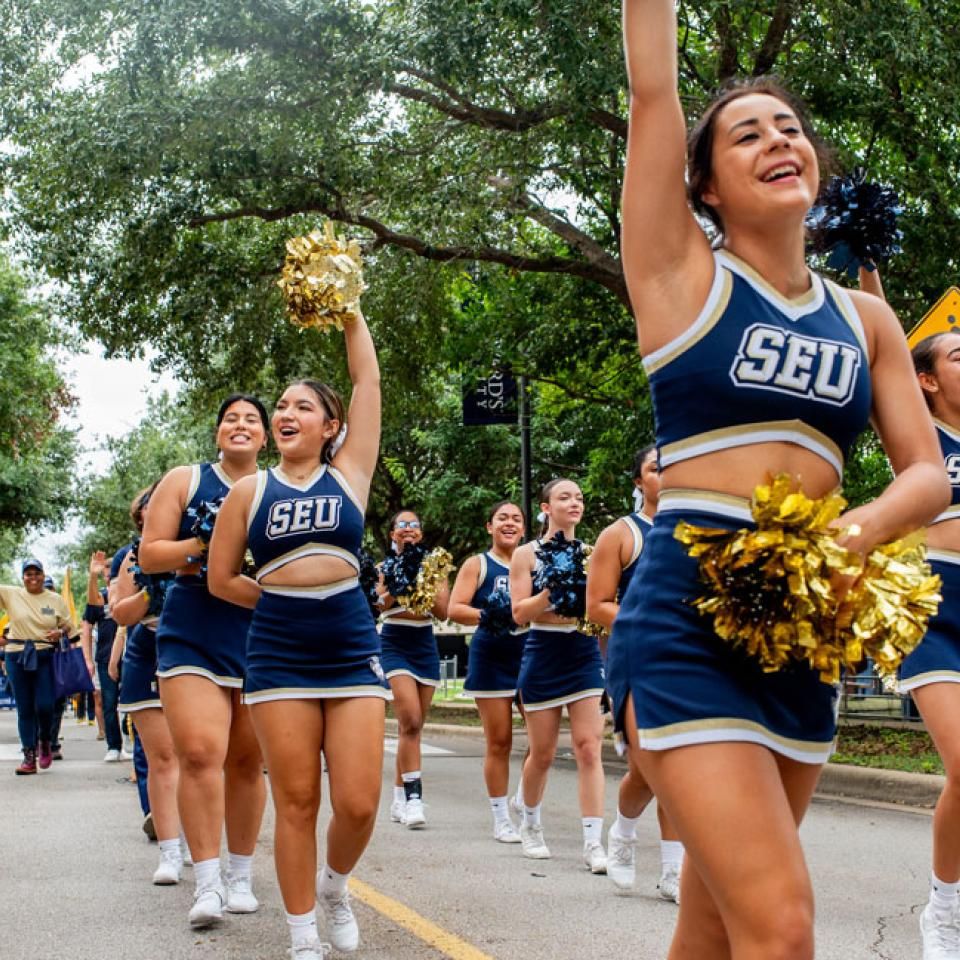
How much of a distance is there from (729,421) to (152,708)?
5296 mm

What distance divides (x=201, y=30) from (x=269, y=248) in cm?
464

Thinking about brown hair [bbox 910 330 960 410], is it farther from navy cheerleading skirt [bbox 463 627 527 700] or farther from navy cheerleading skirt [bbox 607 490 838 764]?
navy cheerleading skirt [bbox 463 627 527 700]

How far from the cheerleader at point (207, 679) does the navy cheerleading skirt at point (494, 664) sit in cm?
274

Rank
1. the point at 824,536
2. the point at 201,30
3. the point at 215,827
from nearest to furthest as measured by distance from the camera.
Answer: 1. the point at 824,536
2. the point at 215,827
3. the point at 201,30

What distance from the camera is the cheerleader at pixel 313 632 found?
16.3 ft

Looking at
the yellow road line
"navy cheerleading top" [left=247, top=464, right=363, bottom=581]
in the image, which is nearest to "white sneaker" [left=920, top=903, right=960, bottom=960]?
the yellow road line

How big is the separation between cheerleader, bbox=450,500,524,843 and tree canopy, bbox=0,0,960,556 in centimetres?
484

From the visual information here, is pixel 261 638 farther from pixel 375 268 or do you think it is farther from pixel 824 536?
pixel 375 268

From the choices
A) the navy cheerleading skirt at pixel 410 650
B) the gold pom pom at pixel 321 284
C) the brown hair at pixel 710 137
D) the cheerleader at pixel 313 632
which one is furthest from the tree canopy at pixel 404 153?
the brown hair at pixel 710 137

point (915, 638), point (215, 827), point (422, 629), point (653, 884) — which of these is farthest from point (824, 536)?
point (422, 629)

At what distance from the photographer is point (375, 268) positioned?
18.2m

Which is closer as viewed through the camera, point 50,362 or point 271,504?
point 271,504

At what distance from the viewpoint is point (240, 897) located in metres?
6.20

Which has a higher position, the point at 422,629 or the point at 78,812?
the point at 422,629
